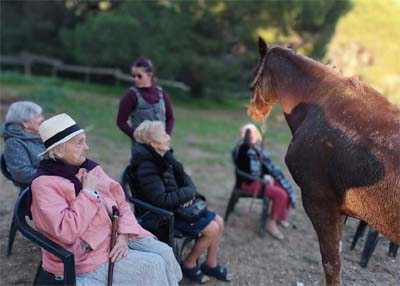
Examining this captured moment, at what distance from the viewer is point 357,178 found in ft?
8.98

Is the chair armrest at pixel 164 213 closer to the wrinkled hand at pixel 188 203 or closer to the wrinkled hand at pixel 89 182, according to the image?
the wrinkled hand at pixel 188 203

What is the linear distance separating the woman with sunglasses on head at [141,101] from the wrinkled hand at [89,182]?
184cm

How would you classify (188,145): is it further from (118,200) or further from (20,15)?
(20,15)

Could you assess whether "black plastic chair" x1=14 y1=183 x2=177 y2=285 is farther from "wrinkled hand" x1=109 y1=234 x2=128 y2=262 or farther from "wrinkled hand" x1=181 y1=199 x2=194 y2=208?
"wrinkled hand" x1=181 y1=199 x2=194 y2=208

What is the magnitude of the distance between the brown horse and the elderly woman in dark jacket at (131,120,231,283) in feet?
2.96

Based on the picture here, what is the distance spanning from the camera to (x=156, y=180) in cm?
343

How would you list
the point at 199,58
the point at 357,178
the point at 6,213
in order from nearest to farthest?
the point at 357,178 → the point at 6,213 → the point at 199,58

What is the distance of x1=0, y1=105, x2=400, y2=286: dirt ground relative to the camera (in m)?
3.77

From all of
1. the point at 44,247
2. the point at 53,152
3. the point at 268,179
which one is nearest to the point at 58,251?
the point at 44,247

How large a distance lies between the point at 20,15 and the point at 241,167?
22322 millimetres

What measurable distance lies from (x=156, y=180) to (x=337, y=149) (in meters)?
1.39

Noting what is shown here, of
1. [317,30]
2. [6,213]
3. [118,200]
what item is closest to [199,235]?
[118,200]

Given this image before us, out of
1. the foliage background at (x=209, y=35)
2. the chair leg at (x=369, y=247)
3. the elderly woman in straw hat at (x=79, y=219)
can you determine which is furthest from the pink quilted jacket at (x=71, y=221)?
the foliage background at (x=209, y=35)

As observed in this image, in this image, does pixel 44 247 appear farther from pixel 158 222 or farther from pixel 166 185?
pixel 166 185
